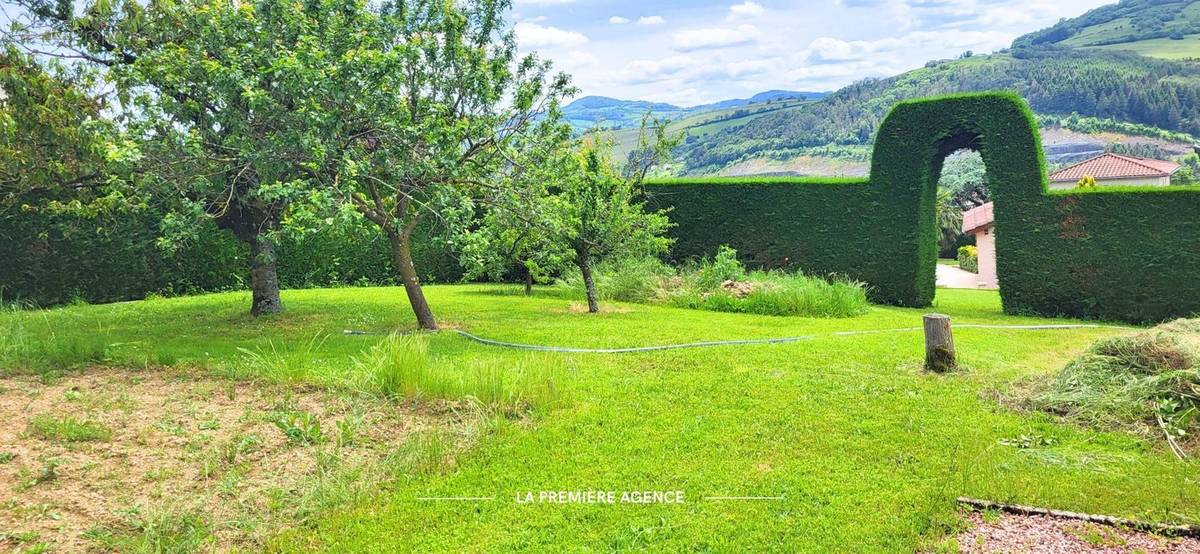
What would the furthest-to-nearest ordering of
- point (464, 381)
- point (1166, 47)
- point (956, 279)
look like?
1. point (1166, 47)
2. point (956, 279)
3. point (464, 381)

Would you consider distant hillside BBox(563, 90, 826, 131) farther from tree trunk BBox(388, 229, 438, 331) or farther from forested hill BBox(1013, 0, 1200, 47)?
forested hill BBox(1013, 0, 1200, 47)

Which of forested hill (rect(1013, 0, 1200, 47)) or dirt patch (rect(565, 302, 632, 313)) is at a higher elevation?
forested hill (rect(1013, 0, 1200, 47))

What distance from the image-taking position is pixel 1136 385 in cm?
494

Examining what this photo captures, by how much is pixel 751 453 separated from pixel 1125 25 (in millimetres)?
136678

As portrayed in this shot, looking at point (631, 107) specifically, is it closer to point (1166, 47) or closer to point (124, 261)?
point (124, 261)

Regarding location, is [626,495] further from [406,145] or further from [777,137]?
[777,137]

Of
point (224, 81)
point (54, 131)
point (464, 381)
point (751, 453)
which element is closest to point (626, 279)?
point (224, 81)

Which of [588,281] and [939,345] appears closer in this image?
[939,345]

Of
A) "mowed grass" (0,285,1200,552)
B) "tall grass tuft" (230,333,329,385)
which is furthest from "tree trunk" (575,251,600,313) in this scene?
"tall grass tuft" (230,333,329,385)

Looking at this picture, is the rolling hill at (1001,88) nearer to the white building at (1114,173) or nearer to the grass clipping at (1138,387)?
the white building at (1114,173)

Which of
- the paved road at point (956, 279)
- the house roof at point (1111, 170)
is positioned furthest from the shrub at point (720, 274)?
the house roof at point (1111, 170)

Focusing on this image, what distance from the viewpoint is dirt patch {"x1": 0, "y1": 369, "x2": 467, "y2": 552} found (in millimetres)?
3199

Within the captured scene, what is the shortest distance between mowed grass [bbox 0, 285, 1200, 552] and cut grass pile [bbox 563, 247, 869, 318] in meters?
3.00

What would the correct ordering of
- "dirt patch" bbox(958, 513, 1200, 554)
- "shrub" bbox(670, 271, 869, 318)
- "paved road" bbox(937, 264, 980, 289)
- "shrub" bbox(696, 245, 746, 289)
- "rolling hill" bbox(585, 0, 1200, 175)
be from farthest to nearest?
"rolling hill" bbox(585, 0, 1200, 175), "paved road" bbox(937, 264, 980, 289), "shrub" bbox(696, 245, 746, 289), "shrub" bbox(670, 271, 869, 318), "dirt patch" bbox(958, 513, 1200, 554)
